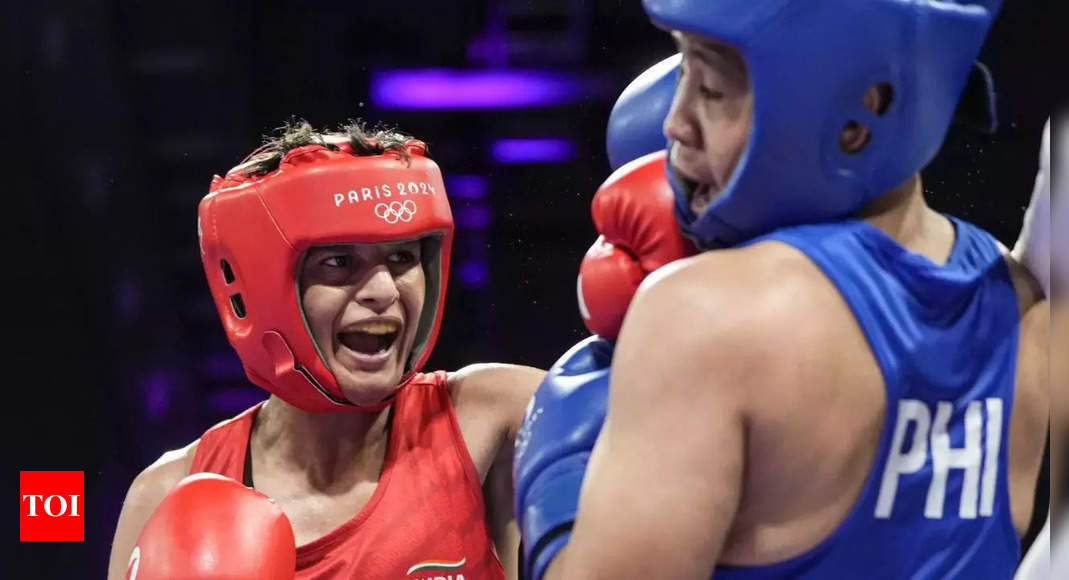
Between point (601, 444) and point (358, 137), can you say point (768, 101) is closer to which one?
point (601, 444)

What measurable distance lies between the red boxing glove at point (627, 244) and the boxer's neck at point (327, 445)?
0.87 meters

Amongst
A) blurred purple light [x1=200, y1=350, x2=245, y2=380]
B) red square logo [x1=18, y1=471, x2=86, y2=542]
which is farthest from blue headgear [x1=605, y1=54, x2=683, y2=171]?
red square logo [x1=18, y1=471, x2=86, y2=542]

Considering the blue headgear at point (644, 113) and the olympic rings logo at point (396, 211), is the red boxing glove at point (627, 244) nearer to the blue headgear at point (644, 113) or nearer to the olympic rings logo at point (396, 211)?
the blue headgear at point (644, 113)

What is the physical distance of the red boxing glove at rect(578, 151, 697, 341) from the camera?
1.23 meters

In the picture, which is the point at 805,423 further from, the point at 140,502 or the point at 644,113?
the point at 140,502

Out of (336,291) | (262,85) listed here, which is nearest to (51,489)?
(262,85)

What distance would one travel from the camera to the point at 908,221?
1055 mm

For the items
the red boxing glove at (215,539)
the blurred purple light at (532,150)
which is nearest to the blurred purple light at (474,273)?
the blurred purple light at (532,150)

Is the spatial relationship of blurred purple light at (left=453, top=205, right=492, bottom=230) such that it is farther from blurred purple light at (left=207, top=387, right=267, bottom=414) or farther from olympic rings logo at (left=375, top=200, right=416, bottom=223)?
olympic rings logo at (left=375, top=200, right=416, bottom=223)

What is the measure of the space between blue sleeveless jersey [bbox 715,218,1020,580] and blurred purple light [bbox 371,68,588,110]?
6.81 ft

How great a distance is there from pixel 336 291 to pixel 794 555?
114 cm

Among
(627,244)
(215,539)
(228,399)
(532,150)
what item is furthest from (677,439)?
(228,399)

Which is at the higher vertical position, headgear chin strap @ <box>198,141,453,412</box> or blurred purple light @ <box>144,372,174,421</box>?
headgear chin strap @ <box>198,141,453,412</box>

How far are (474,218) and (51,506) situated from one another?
134 centimetres
